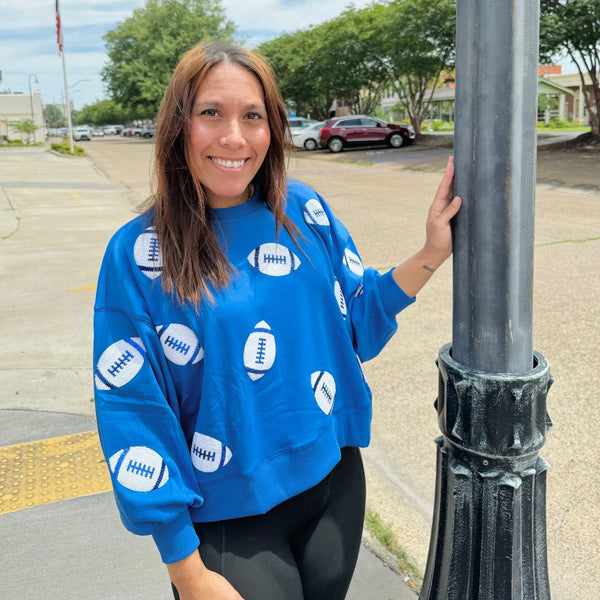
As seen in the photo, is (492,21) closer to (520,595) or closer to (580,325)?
(520,595)

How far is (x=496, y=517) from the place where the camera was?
134 cm

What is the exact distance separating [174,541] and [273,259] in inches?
26.0

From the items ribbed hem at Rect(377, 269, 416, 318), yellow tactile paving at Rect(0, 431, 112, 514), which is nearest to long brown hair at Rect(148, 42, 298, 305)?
ribbed hem at Rect(377, 269, 416, 318)

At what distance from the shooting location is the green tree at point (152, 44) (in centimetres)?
5238

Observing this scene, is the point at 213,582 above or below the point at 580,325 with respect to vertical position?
above

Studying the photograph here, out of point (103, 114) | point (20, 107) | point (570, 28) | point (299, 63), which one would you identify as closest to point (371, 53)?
point (299, 63)

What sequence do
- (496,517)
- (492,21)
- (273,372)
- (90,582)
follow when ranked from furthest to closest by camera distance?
1. (90,582)
2. (273,372)
3. (496,517)
4. (492,21)

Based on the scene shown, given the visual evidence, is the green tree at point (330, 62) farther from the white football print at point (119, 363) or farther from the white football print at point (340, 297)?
the white football print at point (119, 363)

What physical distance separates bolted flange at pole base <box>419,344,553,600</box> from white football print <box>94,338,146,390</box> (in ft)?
2.11

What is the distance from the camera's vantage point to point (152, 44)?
177ft

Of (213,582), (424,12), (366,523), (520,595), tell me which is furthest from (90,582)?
(424,12)

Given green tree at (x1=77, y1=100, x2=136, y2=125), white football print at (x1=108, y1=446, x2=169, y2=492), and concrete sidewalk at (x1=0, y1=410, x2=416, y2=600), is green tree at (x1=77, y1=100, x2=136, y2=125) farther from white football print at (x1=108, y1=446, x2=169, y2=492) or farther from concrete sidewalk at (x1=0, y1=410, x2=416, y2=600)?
white football print at (x1=108, y1=446, x2=169, y2=492)

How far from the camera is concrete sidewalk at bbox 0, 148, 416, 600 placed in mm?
2557

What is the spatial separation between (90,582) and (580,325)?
4050 millimetres
